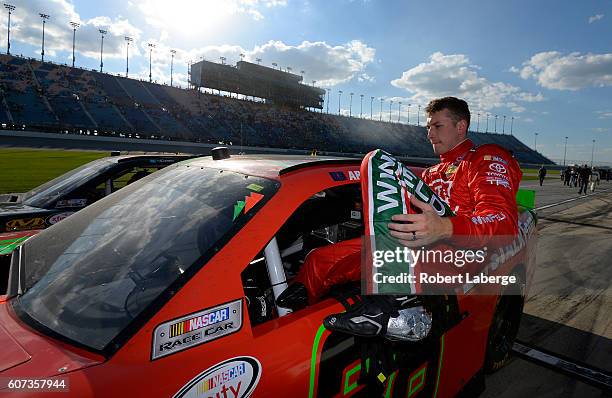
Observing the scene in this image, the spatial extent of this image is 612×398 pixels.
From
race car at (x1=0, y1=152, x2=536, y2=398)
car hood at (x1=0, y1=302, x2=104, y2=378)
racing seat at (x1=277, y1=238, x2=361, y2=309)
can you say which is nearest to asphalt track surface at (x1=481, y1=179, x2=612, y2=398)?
race car at (x1=0, y1=152, x2=536, y2=398)

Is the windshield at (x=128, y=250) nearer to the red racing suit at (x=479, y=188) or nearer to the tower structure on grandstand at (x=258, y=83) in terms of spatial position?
the red racing suit at (x=479, y=188)

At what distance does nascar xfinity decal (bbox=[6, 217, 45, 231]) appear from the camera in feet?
12.9

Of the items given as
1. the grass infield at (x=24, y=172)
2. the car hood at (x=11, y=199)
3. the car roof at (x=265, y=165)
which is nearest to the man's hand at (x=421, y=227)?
the car roof at (x=265, y=165)

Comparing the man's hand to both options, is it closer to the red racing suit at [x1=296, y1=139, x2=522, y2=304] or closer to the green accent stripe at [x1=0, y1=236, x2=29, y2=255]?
the red racing suit at [x1=296, y1=139, x2=522, y2=304]

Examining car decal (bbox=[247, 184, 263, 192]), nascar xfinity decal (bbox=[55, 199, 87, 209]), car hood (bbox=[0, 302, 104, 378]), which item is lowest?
car hood (bbox=[0, 302, 104, 378])

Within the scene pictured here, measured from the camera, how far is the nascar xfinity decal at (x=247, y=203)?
1593 mm

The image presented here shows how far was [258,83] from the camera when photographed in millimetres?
74938

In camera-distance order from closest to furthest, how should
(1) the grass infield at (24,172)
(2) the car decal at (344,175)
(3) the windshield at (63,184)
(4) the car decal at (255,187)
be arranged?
1. (4) the car decal at (255,187)
2. (2) the car decal at (344,175)
3. (3) the windshield at (63,184)
4. (1) the grass infield at (24,172)

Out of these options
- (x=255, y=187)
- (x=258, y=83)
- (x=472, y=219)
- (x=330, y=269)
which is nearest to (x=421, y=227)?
(x=472, y=219)

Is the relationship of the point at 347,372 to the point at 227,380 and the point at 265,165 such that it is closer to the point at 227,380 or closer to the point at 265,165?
the point at 227,380

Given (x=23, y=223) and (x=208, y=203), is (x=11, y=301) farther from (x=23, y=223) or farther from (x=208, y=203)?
(x=23, y=223)

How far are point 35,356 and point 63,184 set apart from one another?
4254 mm

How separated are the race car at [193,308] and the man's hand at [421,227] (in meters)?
0.30

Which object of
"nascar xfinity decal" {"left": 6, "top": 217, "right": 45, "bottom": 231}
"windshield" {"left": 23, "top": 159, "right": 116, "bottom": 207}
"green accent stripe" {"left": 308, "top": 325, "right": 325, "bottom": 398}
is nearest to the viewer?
"green accent stripe" {"left": 308, "top": 325, "right": 325, "bottom": 398}
